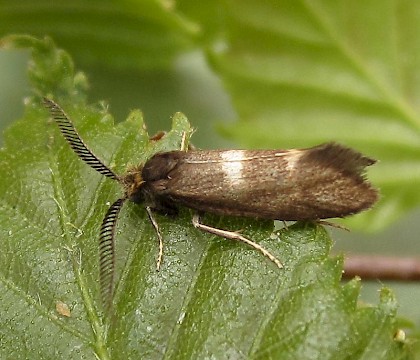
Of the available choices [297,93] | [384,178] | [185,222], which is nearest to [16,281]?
[185,222]

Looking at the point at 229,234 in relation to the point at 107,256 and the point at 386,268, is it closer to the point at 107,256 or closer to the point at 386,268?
the point at 107,256

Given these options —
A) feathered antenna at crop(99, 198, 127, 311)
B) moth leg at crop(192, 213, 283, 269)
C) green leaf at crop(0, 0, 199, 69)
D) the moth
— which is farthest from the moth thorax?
green leaf at crop(0, 0, 199, 69)

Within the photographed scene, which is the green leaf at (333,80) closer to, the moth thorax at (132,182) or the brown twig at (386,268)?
the brown twig at (386,268)

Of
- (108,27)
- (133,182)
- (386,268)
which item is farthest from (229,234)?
(108,27)

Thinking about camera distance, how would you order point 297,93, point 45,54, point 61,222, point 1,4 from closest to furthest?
point 61,222
point 45,54
point 1,4
point 297,93

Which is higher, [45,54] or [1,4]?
[1,4]

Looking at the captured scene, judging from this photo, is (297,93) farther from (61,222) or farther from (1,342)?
(1,342)

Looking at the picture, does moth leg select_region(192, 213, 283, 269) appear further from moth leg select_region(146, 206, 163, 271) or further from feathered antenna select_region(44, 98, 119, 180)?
feathered antenna select_region(44, 98, 119, 180)
